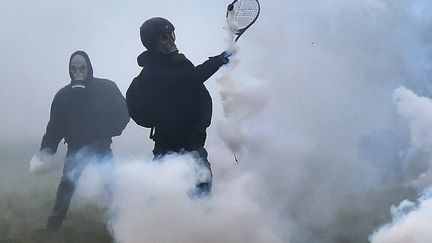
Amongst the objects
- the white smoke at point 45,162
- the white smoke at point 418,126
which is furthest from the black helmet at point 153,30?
the white smoke at point 418,126

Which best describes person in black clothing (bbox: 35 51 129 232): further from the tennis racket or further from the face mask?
the tennis racket

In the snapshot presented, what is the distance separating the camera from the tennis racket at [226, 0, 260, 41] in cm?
1054

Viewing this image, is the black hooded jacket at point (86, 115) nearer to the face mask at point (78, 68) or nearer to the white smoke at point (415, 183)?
the face mask at point (78, 68)

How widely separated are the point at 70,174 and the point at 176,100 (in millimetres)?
2060

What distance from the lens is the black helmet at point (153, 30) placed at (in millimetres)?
10844

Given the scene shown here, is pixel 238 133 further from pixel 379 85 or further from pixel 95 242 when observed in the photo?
pixel 379 85

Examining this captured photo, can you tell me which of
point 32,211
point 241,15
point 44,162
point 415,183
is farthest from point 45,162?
point 415,183

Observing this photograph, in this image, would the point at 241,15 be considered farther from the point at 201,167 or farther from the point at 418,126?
the point at 418,126

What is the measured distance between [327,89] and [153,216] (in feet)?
15.4

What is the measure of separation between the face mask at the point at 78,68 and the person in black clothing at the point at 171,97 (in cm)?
135

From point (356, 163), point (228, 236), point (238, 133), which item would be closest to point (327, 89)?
point (356, 163)

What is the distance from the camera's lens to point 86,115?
39.4 ft

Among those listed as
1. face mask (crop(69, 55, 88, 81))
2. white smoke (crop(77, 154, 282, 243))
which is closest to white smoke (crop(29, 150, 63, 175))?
face mask (crop(69, 55, 88, 81))

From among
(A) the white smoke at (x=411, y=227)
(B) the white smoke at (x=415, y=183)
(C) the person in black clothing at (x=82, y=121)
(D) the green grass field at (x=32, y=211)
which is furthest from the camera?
(C) the person in black clothing at (x=82, y=121)
